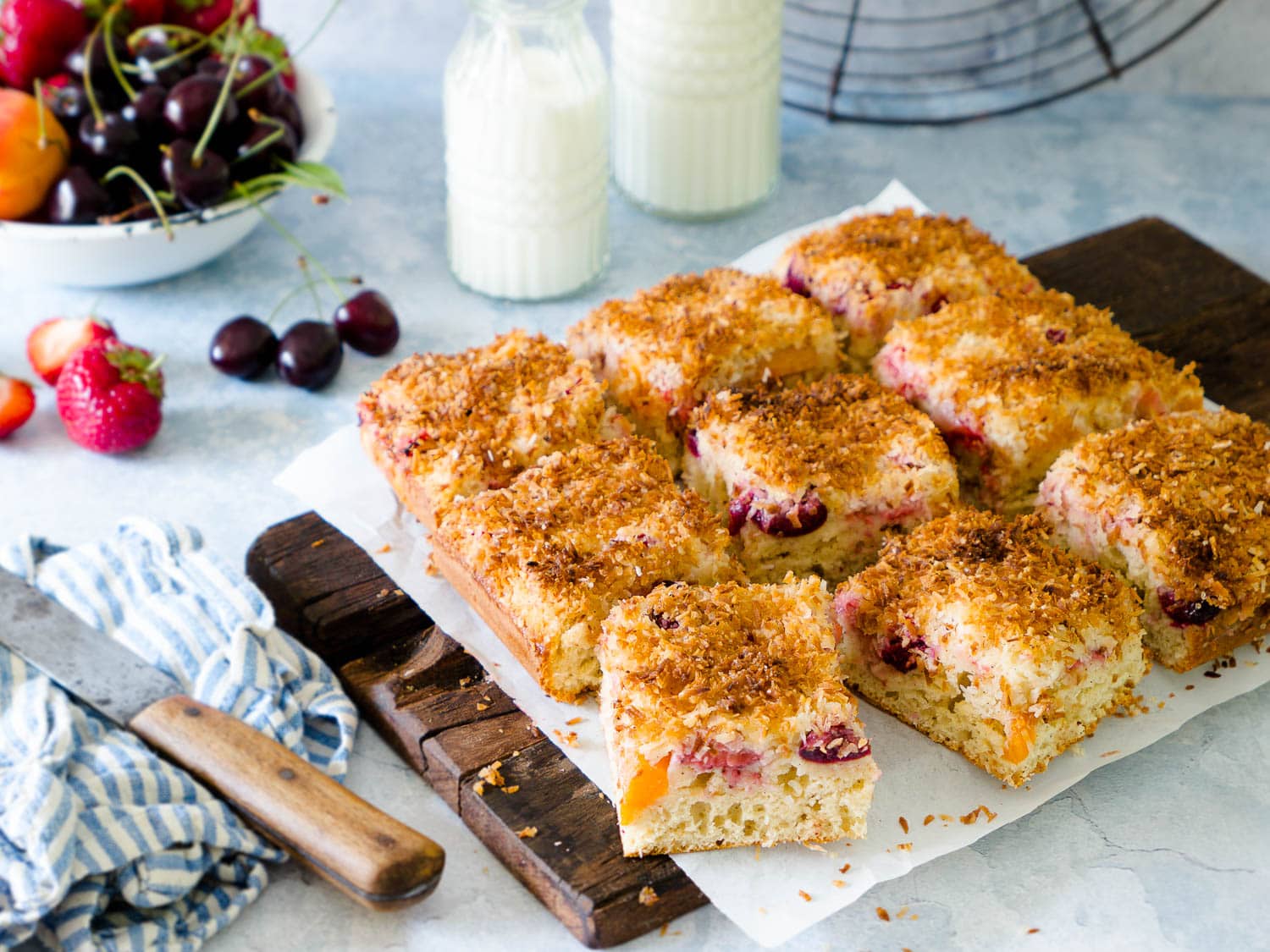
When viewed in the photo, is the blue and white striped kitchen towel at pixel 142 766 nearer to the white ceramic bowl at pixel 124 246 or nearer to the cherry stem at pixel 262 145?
the white ceramic bowl at pixel 124 246

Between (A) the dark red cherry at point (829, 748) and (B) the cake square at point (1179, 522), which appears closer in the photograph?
(A) the dark red cherry at point (829, 748)

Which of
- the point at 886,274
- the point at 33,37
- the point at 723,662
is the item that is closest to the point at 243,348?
the point at 33,37

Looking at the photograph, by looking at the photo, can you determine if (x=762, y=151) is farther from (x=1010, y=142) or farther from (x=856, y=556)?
(x=856, y=556)

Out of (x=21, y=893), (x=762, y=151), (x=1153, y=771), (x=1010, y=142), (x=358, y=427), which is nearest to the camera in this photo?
(x=21, y=893)

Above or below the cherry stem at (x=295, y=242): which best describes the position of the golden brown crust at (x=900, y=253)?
above

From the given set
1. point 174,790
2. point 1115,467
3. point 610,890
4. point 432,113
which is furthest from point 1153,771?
point 432,113

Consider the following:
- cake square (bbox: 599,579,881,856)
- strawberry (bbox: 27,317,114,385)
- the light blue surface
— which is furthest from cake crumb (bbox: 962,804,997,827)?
strawberry (bbox: 27,317,114,385)

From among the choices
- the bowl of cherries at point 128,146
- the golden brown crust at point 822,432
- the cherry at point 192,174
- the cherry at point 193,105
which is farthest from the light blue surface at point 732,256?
the golden brown crust at point 822,432
